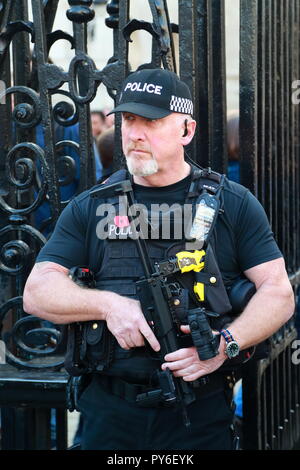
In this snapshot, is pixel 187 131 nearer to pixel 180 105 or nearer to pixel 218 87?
pixel 180 105

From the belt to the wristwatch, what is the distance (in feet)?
0.52

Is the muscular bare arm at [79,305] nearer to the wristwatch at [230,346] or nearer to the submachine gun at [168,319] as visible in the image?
the submachine gun at [168,319]

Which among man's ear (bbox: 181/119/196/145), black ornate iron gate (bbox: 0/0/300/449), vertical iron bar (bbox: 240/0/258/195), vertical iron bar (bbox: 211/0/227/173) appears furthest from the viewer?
vertical iron bar (bbox: 211/0/227/173)

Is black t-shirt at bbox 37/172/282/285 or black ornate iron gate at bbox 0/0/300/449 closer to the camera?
black t-shirt at bbox 37/172/282/285

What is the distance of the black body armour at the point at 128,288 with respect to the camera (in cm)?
256

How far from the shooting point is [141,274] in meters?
2.60

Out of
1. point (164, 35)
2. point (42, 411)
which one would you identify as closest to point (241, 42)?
point (164, 35)

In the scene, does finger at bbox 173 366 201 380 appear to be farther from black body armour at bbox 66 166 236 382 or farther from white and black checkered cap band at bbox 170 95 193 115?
white and black checkered cap band at bbox 170 95 193 115

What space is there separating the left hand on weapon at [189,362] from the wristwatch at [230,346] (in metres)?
0.01

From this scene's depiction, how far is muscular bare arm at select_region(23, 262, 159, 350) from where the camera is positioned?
2496 mm

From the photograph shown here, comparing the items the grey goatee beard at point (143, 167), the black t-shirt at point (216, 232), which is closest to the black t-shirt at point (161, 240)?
the black t-shirt at point (216, 232)

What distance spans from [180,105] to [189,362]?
0.92m

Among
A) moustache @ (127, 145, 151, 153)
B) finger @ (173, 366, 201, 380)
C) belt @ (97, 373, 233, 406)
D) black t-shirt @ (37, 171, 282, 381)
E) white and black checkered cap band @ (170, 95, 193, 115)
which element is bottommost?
belt @ (97, 373, 233, 406)

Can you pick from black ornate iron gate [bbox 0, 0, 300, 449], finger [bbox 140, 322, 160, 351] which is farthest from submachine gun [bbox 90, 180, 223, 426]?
black ornate iron gate [bbox 0, 0, 300, 449]
